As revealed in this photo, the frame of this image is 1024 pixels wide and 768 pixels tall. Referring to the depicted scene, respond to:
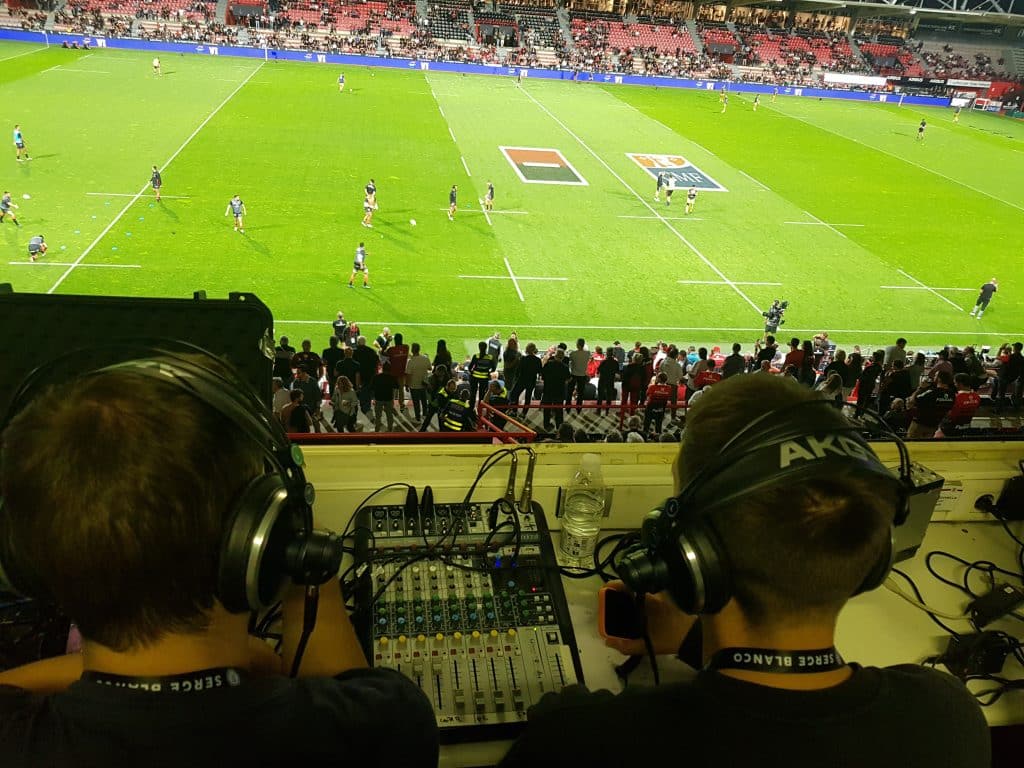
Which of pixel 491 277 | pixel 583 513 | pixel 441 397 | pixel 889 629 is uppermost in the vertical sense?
pixel 583 513

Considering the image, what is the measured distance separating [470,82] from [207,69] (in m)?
13.0

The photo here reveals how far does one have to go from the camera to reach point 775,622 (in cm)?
142

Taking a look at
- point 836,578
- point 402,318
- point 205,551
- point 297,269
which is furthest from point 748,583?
point 297,269

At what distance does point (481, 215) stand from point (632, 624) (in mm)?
16573

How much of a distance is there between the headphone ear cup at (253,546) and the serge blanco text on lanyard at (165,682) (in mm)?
130

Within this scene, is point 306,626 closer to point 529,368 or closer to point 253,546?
point 253,546

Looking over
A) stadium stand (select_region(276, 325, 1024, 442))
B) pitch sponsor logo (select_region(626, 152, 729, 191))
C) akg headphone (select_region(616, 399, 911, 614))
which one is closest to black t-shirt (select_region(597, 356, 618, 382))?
stadium stand (select_region(276, 325, 1024, 442))

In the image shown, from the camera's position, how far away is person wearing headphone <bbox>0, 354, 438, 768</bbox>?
1.07m

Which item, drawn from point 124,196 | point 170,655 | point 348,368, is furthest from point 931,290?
point 124,196

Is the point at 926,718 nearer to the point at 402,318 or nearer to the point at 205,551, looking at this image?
the point at 205,551

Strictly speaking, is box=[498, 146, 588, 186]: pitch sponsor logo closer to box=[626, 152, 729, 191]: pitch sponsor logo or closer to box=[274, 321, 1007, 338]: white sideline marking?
box=[626, 152, 729, 191]: pitch sponsor logo

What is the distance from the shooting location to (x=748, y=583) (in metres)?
1.40

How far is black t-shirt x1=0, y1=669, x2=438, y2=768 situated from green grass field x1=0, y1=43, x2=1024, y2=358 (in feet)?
35.3

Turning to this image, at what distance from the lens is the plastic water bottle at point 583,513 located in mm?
2602
